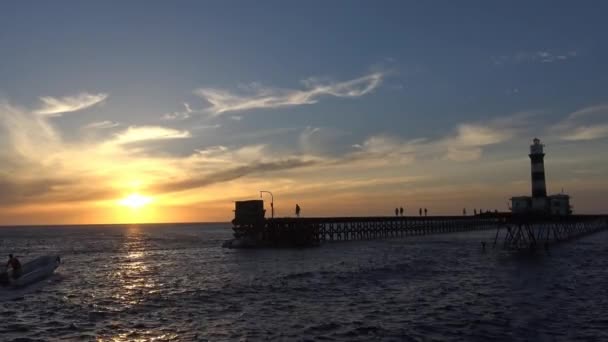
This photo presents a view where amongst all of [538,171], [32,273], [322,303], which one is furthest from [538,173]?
[32,273]

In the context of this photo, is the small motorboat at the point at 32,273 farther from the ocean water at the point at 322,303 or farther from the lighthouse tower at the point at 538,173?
the lighthouse tower at the point at 538,173

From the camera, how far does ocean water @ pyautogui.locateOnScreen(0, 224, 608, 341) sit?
890 inches

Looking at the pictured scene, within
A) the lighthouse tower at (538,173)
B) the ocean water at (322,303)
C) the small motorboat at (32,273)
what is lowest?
the ocean water at (322,303)

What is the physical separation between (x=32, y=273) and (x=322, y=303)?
91.4 feet

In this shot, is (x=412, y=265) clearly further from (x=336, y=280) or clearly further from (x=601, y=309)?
(x=601, y=309)

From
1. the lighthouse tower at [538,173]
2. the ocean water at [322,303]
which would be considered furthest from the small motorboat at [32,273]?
the lighthouse tower at [538,173]

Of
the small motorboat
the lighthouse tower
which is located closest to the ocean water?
the small motorboat

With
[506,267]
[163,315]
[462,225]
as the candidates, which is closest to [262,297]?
[163,315]

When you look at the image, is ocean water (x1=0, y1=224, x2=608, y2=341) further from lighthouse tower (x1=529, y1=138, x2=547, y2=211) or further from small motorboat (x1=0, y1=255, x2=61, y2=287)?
lighthouse tower (x1=529, y1=138, x2=547, y2=211)

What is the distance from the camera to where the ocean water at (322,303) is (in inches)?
890

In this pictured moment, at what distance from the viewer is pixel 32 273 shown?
4266 cm

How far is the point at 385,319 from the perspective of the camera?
2497cm

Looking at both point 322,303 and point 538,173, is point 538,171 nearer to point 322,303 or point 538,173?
point 538,173

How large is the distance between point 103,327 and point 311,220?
59.4 meters
